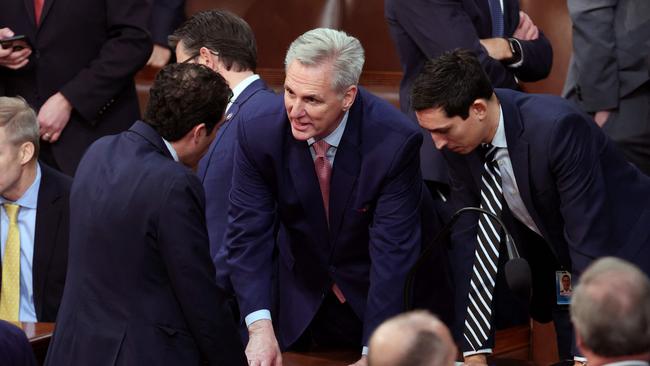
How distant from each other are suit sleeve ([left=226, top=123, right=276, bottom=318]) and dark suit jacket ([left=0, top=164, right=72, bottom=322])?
782 mm

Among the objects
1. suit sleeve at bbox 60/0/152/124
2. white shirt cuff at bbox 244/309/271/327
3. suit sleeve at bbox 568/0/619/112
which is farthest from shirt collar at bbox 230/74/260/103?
suit sleeve at bbox 568/0/619/112

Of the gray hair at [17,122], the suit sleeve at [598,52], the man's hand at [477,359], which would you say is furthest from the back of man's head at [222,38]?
the suit sleeve at [598,52]

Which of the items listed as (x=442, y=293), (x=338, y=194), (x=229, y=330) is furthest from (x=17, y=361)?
(x=442, y=293)

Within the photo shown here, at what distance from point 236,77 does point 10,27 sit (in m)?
1.17

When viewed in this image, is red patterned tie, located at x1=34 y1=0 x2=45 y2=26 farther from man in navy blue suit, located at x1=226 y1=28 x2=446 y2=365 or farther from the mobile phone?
man in navy blue suit, located at x1=226 y1=28 x2=446 y2=365

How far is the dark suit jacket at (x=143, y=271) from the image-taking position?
287 centimetres

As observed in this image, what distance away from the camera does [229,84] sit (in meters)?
3.91

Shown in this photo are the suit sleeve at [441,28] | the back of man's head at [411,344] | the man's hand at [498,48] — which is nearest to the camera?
the back of man's head at [411,344]

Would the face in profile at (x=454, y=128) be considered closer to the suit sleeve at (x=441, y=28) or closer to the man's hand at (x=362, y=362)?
the man's hand at (x=362, y=362)

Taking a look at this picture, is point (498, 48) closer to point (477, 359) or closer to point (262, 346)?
point (477, 359)

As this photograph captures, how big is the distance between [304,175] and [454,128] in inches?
16.7

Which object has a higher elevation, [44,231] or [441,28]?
[441,28]

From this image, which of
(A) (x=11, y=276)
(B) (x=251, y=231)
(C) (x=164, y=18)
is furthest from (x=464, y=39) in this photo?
(C) (x=164, y=18)

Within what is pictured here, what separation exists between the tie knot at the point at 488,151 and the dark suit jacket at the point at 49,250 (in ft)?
4.50
